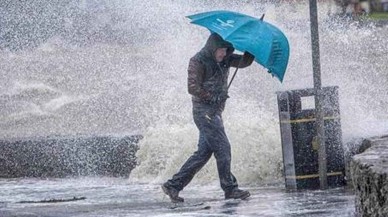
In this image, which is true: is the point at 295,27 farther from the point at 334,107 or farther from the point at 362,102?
the point at 334,107

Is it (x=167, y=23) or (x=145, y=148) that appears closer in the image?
(x=145, y=148)

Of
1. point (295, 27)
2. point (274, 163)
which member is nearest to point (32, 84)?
point (295, 27)

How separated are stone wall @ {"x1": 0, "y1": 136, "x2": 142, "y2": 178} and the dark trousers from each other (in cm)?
335

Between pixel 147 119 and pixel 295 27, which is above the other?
pixel 295 27

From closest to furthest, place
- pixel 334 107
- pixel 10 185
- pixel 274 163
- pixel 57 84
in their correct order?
pixel 334 107
pixel 274 163
pixel 10 185
pixel 57 84

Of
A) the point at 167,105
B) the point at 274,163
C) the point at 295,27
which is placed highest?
the point at 295,27

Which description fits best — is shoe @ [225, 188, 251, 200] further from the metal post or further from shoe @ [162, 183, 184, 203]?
the metal post

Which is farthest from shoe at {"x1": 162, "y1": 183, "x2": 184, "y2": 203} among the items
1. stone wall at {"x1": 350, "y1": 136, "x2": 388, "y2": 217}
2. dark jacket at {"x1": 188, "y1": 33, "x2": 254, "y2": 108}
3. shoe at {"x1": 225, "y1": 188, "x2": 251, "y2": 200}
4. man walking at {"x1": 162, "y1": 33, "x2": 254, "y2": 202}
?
stone wall at {"x1": 350, "y1": 136, "x2": 388, "y2": 217}

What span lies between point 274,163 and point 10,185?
310 cm

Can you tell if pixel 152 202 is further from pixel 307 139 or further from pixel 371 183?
pixel 371 183

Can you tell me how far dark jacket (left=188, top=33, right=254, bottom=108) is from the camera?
10695mm

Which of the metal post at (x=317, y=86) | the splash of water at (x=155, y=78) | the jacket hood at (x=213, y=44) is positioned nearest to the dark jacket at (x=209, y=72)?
the jacket hood at (x=213, y=44)

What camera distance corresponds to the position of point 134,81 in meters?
20.5

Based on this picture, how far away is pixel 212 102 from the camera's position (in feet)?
35.5
